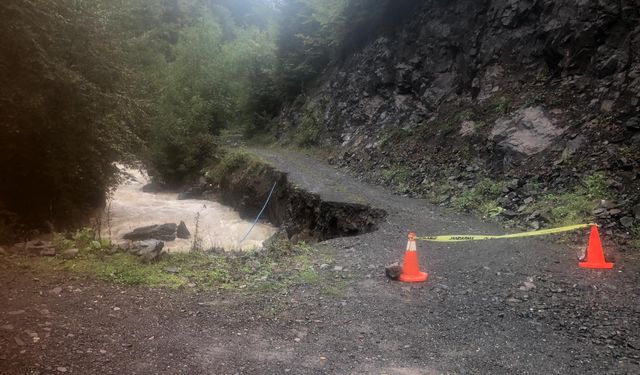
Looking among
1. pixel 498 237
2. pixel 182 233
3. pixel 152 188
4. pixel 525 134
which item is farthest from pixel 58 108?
pixel 152 188

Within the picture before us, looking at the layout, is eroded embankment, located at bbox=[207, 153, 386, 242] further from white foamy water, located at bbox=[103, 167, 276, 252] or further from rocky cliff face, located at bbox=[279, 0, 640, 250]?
rocky cliff face, located at bbox=[279, 0, 640, 250]

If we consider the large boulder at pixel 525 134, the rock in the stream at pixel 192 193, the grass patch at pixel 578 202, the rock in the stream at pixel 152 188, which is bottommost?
the grass patch at pixel 578 202

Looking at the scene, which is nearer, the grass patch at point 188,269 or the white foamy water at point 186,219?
the grass patch at point 188,269

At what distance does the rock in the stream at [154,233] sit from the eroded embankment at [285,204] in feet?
10.6

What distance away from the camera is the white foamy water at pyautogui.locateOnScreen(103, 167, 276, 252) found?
43.3 ft

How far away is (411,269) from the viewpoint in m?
6.34

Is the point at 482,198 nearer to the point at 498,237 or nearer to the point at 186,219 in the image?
the point at 498,237

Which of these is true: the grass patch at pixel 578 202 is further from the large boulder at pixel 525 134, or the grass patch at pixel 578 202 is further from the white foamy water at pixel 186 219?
the white foamy water at pixel 186 219

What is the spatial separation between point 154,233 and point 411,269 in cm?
860

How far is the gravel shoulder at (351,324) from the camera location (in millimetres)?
3857

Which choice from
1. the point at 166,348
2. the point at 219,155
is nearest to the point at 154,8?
the point at 219,155

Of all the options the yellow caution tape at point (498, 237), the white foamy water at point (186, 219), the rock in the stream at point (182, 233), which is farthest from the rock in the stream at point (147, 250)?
Result: the rock in the stream at point (182, 233)

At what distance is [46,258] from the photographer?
6.09 meters

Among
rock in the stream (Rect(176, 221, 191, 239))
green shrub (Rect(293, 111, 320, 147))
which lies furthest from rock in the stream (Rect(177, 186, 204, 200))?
rock in the stream (Rect(176, 221, 191, 239))
